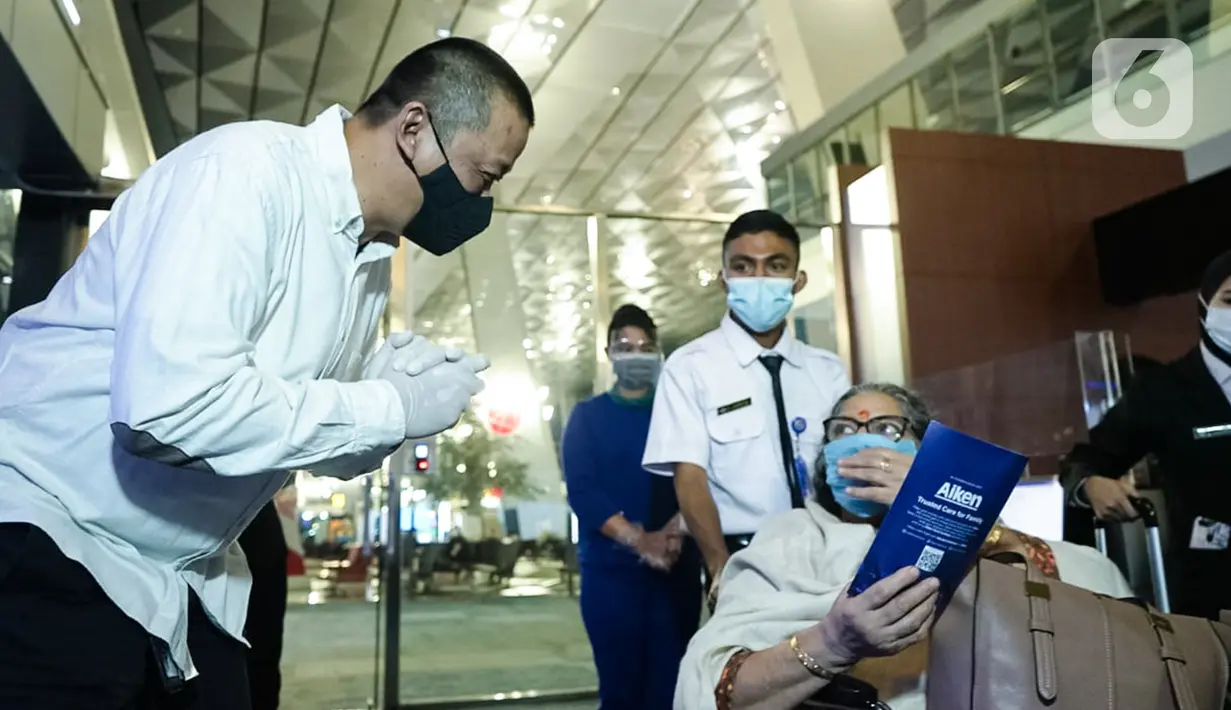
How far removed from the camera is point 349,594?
5.06 meters

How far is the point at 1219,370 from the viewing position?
1992 millimetres

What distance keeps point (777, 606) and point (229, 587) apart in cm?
79

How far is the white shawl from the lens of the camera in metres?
1.33

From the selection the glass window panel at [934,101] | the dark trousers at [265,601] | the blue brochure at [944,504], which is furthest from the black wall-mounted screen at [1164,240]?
the dark trousers at [265,601]

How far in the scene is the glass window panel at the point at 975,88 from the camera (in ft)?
18.2

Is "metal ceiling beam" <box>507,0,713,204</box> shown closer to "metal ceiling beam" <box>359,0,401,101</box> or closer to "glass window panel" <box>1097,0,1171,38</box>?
"metal ceiling beam" <box>359,0,401,101</box>

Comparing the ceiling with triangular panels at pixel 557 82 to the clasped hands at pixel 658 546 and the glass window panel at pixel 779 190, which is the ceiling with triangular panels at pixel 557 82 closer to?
the glass window panel at pixel 779 190

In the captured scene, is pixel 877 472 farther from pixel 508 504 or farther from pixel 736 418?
pixel 508 504

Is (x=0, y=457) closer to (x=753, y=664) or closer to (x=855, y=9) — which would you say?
(x=753, y=664)


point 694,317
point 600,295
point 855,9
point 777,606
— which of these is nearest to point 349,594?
point 600,295

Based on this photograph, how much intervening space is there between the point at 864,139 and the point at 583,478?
12.1 ft

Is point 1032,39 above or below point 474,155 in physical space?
above

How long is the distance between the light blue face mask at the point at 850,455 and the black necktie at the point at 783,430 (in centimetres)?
40

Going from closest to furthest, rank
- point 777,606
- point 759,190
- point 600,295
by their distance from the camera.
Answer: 1. point 777,606
2. point 600,295
3. point 759,190
